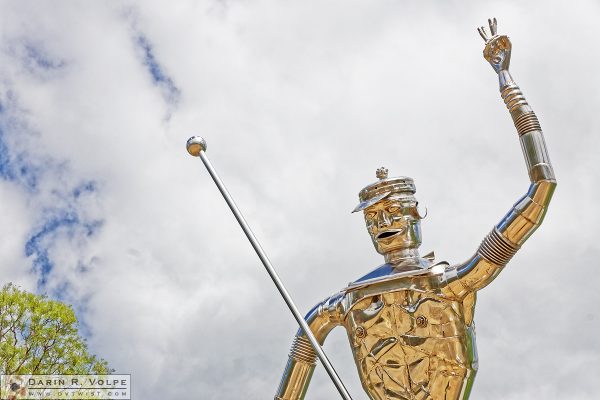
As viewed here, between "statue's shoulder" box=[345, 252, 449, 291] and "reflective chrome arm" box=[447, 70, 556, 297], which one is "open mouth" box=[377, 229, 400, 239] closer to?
"statue's shoulder" box=[345, 252, 449, 291]

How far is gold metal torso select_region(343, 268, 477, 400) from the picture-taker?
23.4 feet

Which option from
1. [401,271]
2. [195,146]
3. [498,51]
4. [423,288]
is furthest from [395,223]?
[195,146]

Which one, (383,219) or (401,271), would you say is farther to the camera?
(383,219)

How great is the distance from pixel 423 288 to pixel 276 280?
1.47m

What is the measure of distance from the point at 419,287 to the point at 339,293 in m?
1.08

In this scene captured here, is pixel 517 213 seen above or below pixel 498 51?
below

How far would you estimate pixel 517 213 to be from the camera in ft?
22.7

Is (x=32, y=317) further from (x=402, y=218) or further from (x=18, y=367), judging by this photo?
(x=402, y=218)

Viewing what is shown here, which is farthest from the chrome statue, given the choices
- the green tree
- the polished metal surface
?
the green tree

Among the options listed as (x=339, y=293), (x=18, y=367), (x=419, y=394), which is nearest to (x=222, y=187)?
(x=339, y=293)

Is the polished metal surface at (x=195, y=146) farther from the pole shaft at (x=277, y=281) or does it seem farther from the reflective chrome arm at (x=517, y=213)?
the reflective chrome arm at (x=517, y=213)

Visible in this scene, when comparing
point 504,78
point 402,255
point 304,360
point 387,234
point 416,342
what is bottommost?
point 416,342

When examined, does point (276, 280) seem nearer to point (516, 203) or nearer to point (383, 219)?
point (383, 219)

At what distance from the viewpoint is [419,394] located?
715 centimetres
